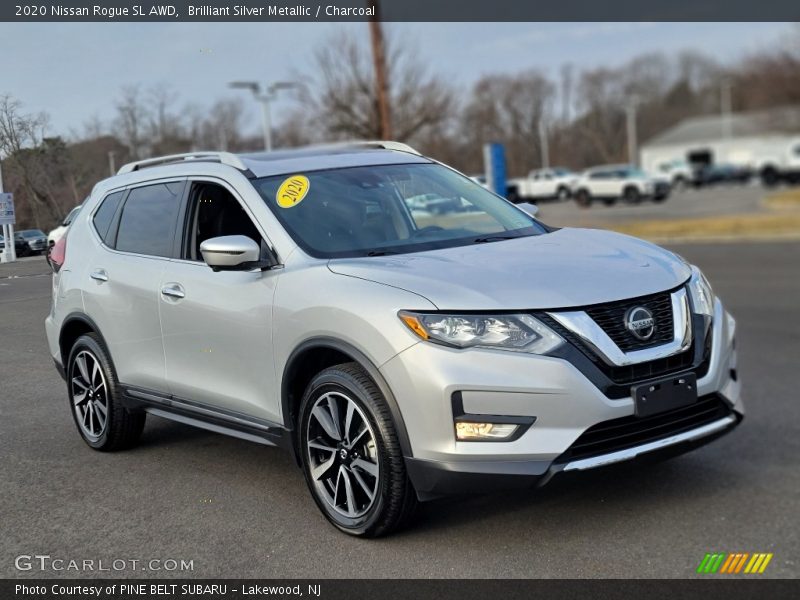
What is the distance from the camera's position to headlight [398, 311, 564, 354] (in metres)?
3.63

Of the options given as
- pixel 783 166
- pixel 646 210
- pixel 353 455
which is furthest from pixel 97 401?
pixel 783 166

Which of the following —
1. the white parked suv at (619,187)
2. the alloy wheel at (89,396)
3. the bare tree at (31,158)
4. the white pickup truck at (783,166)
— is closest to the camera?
the bare tree at (31,158)

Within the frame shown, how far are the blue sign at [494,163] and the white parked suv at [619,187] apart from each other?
35.1 metres

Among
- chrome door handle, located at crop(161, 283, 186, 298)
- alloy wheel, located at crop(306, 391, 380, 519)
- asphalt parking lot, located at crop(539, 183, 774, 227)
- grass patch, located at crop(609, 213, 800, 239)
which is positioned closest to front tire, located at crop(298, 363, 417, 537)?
alloy wheel, located at crop(306, 391, 380, 519)

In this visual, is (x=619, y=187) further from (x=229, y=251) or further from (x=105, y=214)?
(x=229, y=251)

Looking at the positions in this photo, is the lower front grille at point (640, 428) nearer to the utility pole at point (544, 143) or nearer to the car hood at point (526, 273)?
the car hood at point (526, 273)

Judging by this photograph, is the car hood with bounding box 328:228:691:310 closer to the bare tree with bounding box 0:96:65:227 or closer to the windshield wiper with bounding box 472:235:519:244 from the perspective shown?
the windshield wiper with bounding box 472:235:519:244

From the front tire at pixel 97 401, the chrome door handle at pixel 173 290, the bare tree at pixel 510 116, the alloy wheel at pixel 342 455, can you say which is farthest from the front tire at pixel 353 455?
the bare tree at pixel 510 116

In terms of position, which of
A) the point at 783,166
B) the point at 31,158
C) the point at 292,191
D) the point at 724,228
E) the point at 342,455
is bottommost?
the point at 783,166

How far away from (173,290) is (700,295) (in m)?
2.46

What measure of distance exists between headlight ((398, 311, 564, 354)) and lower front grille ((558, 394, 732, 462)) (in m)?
0.41

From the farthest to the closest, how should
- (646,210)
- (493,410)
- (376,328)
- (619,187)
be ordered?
(619,187) < (646,210) < (376,328) < (493,410)

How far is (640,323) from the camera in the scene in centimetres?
385

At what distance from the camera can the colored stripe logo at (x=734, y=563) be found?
3.90 m
